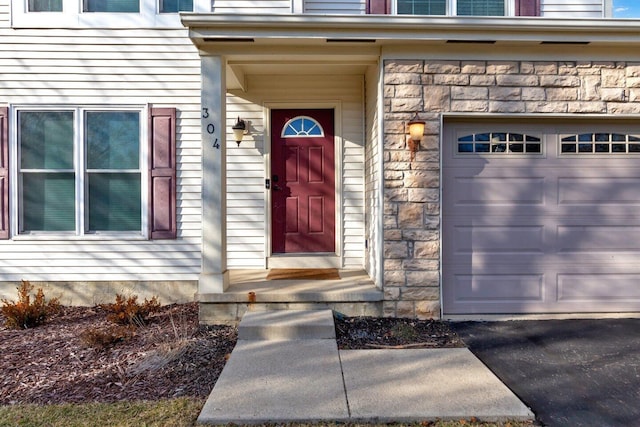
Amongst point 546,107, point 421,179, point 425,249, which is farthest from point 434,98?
point 425,249

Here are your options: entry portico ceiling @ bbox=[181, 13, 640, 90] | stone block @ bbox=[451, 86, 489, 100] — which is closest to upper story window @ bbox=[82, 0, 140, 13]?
entry portico ceiling @ bbox=[181, 13, 640, 90]

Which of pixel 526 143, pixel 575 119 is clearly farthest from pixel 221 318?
pixel 575 119

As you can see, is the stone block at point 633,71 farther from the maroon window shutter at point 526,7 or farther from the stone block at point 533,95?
the maroon window shutter at point 526,7

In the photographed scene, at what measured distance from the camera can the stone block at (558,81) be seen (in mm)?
4586

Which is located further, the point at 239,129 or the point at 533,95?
Answer: the point at 239,129

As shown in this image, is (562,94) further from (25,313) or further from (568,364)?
(25,313)

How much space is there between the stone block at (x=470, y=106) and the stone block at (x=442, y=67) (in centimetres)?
33

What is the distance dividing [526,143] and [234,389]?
3844mm

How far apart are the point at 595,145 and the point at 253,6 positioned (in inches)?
173

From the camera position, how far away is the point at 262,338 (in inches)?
161

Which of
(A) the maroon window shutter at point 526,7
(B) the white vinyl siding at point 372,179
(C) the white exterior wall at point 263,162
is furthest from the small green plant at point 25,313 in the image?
(A) the maroon window shutter at point 526,7

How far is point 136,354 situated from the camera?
382cm

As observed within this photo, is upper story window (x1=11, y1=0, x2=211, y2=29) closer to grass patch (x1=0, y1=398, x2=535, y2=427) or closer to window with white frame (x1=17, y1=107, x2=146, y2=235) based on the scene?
window with white frame (x1=17, y1=107, x2=146, y2=235)

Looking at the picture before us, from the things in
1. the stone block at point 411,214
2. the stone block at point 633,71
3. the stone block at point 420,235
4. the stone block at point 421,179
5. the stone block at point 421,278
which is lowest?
the stone block at point 421,278
